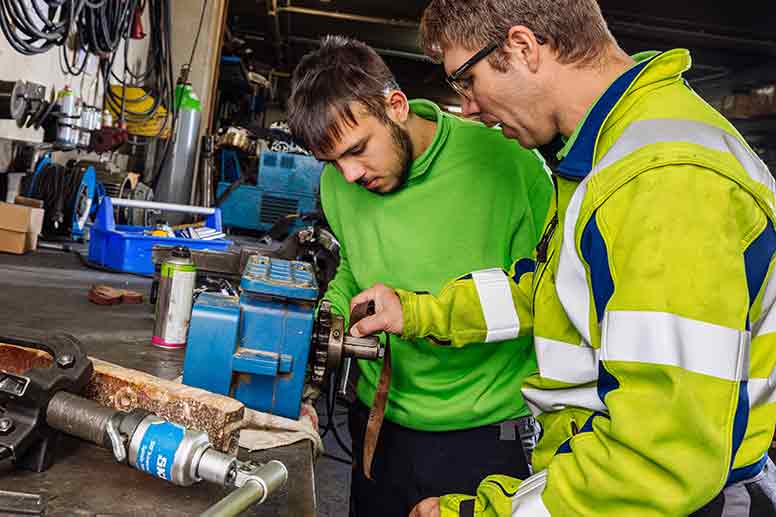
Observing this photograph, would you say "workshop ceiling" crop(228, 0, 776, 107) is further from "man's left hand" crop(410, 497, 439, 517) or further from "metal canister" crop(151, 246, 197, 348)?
"man's left hand" crop(410, 497, 439, 517)

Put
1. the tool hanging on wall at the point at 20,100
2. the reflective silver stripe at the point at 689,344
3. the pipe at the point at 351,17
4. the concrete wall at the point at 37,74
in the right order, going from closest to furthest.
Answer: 1. the reflective silver stripe at the point at 689,344
2. the tool hanging on wall at the point at 20,100
3. the concrete wall at the point at 37,74
4. the pipe at the point at 351,17

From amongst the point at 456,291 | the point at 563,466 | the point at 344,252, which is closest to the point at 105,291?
the point at 344,252

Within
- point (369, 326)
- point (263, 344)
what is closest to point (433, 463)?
point (369, 326)

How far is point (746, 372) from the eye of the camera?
0.66 m

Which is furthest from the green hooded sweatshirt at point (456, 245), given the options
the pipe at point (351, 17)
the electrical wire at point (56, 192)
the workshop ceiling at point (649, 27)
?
the pipe at point (351, 17)

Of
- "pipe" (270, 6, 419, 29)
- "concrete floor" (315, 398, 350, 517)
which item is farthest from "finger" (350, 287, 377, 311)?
"pipe" (270, 6, 419, 29)

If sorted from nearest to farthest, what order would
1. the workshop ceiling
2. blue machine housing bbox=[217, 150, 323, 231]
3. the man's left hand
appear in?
the man's left hand → blue machine housing bbox=[217, 150, 323, 231] → the workshop ceiling

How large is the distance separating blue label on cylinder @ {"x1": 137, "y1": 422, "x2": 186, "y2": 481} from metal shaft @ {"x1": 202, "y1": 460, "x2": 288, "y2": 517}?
0.08m

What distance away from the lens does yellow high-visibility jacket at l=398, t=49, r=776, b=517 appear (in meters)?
0.63

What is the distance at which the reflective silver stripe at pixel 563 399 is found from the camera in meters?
0.80

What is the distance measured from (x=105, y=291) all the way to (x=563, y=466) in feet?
4.62

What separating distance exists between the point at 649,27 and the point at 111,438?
6.55 m

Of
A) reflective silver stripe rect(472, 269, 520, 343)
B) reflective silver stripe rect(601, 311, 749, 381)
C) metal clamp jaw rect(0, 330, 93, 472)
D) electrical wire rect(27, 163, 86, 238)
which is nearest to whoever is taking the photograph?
reflective silver stripe rect(601, 311, 749, 381)

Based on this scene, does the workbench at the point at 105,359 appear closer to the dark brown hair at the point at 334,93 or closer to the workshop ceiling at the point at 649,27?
the dark brown hair at the point at 334,93
